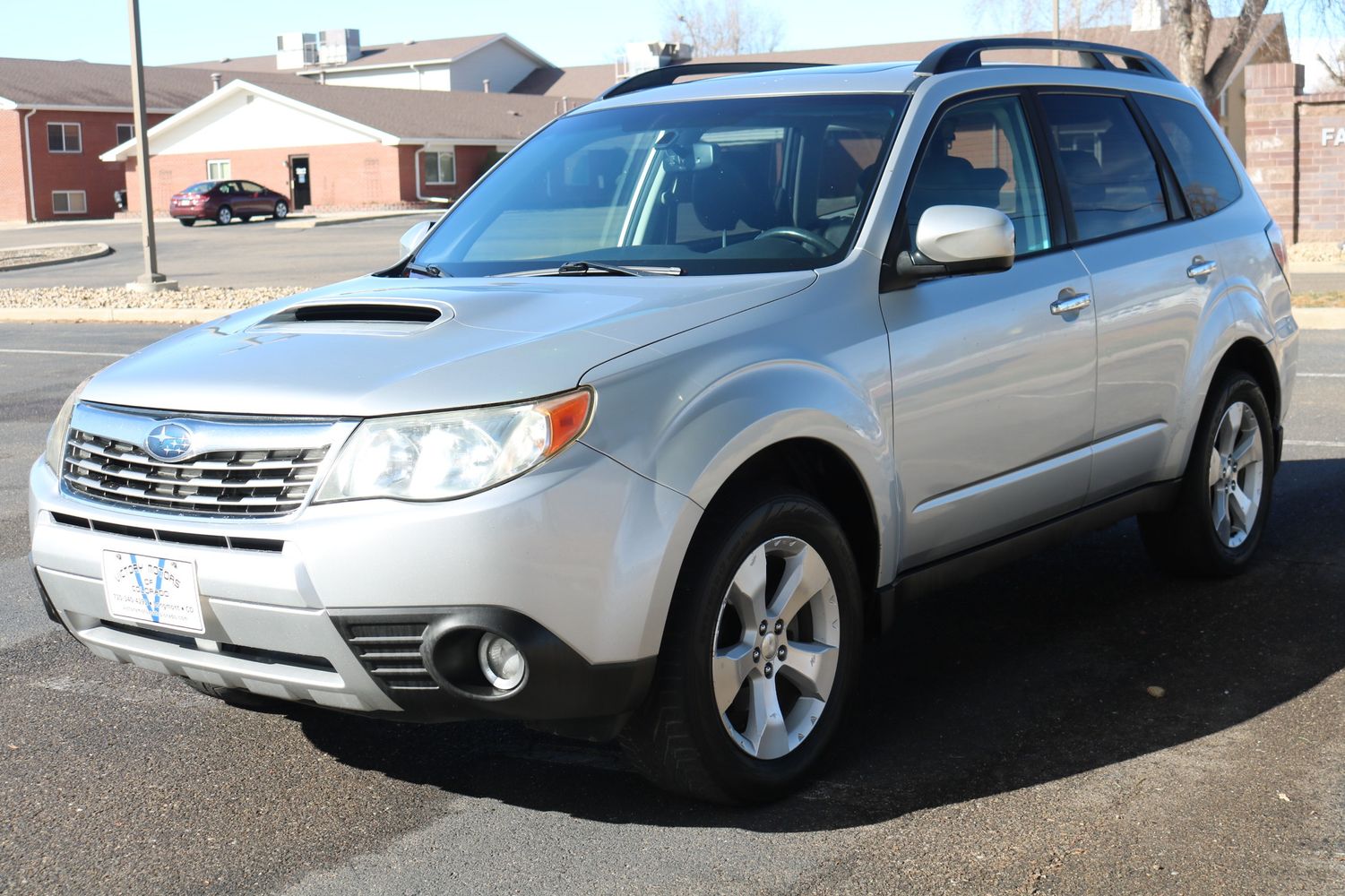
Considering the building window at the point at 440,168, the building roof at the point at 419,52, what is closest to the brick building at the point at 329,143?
the building window at the point at 440,168

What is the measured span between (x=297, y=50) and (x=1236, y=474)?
85.5 meters

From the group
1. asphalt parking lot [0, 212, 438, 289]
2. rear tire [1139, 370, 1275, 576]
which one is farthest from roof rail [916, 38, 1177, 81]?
asphalt parking lot [0, 212, 438, 289]

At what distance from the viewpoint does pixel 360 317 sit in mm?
4047

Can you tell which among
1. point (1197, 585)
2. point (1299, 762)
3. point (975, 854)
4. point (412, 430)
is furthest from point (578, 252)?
point (1197, 585)

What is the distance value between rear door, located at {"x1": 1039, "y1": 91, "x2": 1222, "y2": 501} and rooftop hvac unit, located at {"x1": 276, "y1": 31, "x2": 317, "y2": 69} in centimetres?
8407

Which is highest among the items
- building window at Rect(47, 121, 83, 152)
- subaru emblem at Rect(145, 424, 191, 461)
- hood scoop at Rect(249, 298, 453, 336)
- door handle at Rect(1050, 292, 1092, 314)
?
building window at Rect(47, 121, 83, 152)

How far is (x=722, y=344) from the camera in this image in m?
3.74

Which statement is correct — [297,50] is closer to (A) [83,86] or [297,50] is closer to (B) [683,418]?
(A) [83,86]

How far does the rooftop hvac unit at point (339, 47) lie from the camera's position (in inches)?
3238

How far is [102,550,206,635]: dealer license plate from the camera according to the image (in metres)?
3.51

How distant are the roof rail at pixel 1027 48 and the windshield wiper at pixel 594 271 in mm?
1130

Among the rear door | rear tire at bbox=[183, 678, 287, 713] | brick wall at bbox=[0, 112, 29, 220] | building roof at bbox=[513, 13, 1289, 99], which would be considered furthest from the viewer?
brick wall at bbox=[0, 112, 29, 220]

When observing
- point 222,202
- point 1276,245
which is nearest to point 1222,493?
point 1276,245

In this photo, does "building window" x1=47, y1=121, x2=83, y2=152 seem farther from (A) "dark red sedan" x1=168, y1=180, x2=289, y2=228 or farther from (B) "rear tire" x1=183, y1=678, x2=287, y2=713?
(B) "rear tire" x1=183, y1=678, x2=287, y2=713
